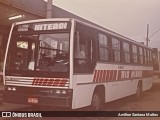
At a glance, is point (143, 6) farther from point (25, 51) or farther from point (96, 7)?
point (25, 51)

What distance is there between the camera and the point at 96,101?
7074 mm

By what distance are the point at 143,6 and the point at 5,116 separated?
3.40 metres

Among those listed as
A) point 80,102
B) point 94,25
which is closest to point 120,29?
point 94,25

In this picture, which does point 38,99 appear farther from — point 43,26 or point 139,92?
point 139,92

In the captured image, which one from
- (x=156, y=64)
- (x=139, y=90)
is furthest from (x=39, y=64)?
(x=156, y=64)

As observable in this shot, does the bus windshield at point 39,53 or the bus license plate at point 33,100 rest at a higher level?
the bus windshield at point 39,53

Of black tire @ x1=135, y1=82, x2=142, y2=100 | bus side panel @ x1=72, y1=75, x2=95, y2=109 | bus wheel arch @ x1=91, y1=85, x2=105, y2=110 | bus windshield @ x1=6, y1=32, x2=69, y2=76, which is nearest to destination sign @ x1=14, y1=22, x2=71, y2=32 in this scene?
bus windshield @ x1=6, y1=32, x2=69, y2=76

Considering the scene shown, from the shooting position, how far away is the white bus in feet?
19.7

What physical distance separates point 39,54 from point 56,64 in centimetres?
39

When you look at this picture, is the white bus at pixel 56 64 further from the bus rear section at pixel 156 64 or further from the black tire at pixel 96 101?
the bus rear section at pixel 156 64

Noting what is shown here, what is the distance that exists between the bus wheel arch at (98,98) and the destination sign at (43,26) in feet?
5.10

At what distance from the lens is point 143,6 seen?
22.4ft

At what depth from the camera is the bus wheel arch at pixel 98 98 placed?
6.98 metres

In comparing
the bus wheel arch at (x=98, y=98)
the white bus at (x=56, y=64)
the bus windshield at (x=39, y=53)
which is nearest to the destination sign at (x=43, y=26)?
the white bus at (x=56, y=64)
